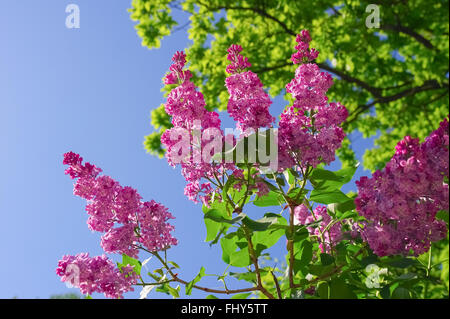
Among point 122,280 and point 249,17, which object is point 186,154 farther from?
point 249,17

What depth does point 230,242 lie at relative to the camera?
1.87 meters

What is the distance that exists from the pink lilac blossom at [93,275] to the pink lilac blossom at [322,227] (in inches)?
33.7

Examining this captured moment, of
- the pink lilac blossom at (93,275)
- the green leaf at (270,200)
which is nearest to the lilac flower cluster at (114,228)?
the pink lilac blossom at (93,275)

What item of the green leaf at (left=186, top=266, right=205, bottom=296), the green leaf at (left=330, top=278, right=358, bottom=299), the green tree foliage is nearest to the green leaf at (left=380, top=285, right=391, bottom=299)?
the green leaf at (left=330, top=278, right=358, bottom=299)

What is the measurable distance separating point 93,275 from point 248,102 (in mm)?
840

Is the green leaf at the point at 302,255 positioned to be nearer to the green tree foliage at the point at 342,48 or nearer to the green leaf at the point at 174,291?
the green leaf at the point at 174,291

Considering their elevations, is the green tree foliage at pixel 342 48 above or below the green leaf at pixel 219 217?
above

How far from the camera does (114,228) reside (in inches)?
64.3

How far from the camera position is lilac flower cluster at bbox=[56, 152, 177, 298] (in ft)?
5.12

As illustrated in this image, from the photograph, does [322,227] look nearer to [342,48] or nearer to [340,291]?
[340,291]

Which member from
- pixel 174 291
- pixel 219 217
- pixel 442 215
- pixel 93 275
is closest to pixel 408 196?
pixel 442 215

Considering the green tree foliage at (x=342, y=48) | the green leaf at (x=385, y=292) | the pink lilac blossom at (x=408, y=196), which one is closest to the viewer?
the pink lilac blossom at (x=408, y=196)

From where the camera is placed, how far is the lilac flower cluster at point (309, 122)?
1.62m

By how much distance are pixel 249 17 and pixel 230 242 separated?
9.91 m
